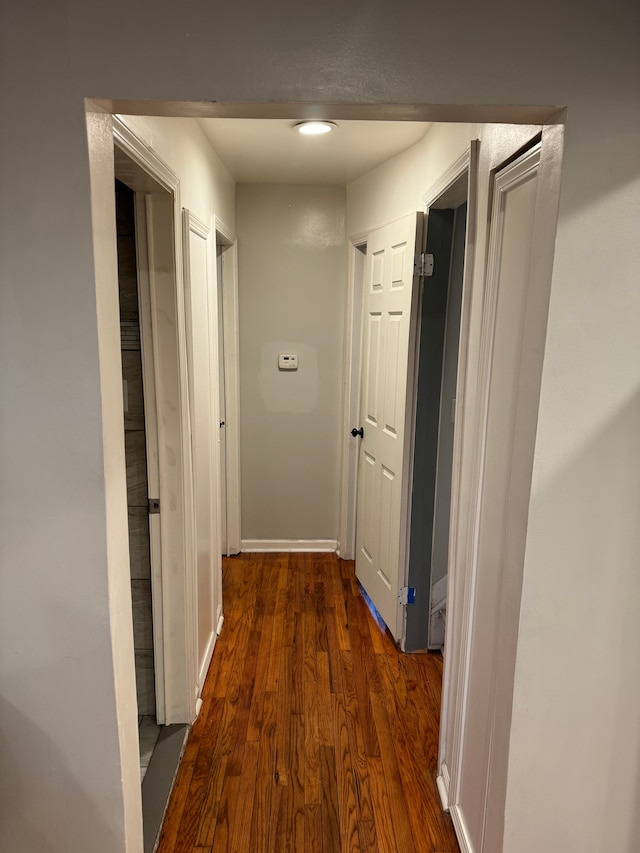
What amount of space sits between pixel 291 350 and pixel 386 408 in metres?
1.05

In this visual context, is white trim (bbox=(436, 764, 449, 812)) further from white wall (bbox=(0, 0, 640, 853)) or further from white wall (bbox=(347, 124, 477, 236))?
white wall (bbox=(347, 124, 477, 236))

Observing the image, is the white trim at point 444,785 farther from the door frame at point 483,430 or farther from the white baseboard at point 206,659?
the white baseboard at point 206,659

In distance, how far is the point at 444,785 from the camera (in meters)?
2.00

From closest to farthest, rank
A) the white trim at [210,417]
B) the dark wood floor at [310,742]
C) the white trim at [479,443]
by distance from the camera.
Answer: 1. the white trim at [479,443]
2. the dark wood floor at [310,742]
3. the white trim at [210,417]

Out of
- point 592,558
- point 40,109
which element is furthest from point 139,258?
point 592,558

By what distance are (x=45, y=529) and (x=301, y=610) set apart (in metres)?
2.21

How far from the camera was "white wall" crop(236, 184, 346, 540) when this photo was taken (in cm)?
361

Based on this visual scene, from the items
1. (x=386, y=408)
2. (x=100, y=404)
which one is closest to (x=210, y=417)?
(x=386, y=408)

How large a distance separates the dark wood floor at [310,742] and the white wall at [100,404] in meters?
0.61

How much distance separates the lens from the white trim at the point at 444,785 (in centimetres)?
194

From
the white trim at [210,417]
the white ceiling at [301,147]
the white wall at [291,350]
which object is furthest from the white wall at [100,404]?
the white wall at [291,350]

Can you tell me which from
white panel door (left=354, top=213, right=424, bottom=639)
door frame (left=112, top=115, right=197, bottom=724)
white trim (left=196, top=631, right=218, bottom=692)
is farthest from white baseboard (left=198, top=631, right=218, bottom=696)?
white panel door (left=354, top=213, right=424, bottom=639)

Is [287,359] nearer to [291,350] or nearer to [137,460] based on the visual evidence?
[291,350]

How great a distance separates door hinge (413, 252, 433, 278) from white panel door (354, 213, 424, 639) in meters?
0.02
